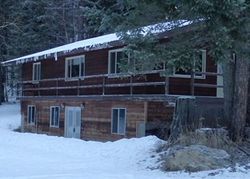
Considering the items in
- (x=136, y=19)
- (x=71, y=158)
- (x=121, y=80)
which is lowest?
(x=71, y=158)

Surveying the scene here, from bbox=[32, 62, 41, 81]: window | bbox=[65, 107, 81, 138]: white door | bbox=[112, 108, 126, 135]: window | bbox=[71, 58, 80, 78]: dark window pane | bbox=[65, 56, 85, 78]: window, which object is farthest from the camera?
bbox=[32, 62, 41, 81]: window

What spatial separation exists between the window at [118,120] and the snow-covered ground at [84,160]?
2.24 metres

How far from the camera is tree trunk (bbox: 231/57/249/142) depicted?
19125mm

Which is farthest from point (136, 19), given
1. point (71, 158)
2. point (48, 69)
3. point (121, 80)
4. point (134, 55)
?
point (48, 69)

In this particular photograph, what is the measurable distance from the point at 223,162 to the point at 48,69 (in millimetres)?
22021

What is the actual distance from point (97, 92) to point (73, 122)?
2.80 meters

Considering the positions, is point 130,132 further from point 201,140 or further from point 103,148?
point 201,140

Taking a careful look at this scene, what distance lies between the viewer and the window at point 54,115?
3453cm

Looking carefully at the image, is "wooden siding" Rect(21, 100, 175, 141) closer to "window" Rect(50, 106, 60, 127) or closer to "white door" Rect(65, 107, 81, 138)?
"window" Rect(50, 106, 60, 127)

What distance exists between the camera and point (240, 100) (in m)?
19.3

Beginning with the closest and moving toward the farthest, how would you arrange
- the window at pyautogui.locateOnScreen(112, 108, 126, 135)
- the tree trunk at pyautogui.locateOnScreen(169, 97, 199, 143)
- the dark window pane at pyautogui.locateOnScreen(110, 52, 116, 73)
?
the tree trunk at pyautogui.locateOnScreen(169, 97, 199, 143), the window at pyautogui.locateOnScreen(112, 108, 126, 135), the dark window pane at pyautogui.locateOnScreen(110, 52, 116, 73)

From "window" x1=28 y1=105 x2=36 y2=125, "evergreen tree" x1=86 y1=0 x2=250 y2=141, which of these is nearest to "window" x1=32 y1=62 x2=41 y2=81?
"window" x1=28 y1=105 x2=36 y2=125

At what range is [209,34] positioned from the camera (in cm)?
1577

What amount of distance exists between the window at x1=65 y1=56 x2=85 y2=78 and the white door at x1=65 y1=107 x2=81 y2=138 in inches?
83.1
